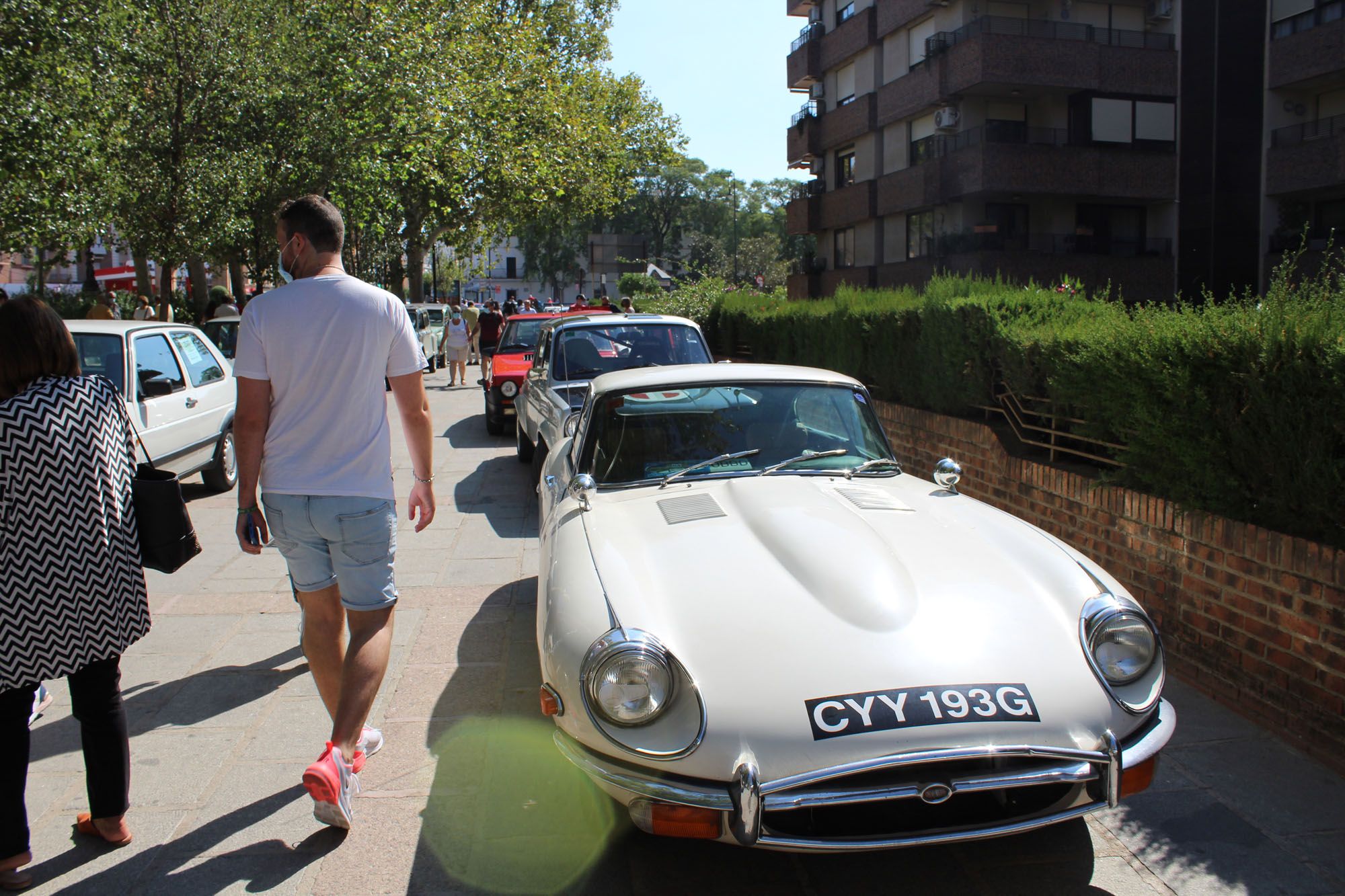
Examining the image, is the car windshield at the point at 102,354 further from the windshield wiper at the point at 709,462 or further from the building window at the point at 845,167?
the building window at the point at 845,167

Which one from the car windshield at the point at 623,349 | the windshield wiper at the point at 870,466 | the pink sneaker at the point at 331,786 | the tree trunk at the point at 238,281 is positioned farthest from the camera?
the tree trunk at the point at 238,281

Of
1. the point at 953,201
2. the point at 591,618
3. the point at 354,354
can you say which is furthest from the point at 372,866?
the point at 953,201

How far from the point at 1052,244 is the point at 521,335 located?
19945 mm

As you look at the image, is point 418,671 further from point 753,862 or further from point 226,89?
point 226,89

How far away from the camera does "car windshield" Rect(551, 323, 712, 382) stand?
30.8 ft

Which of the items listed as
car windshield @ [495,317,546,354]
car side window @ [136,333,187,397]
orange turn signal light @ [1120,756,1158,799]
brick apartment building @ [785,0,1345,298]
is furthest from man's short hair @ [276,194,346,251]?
brick apartment building @ [785,0,1345,298]

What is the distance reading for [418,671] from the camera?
4.89 metres

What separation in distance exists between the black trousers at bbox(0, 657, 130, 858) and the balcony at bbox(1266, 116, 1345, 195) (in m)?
30.3

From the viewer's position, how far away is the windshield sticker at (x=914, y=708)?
2689mm

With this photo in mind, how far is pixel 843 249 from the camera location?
3756cm

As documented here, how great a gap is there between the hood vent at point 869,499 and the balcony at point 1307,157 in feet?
91.8

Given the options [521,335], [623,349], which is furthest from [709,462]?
[521,335]

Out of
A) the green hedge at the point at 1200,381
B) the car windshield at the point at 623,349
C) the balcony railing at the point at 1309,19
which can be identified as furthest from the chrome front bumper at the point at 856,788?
the balcony railing at the point at 1309,19

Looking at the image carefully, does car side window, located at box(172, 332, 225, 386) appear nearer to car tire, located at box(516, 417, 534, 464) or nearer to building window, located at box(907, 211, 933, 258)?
car tire, located at box(516, 417, 534, 464)
